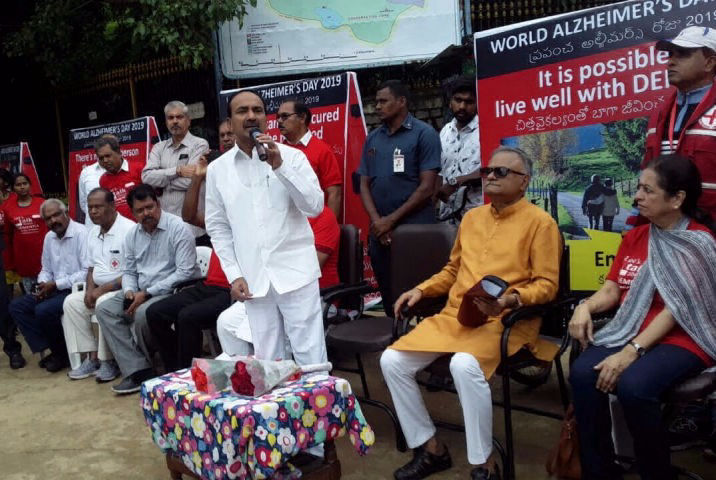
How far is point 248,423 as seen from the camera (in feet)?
9.75

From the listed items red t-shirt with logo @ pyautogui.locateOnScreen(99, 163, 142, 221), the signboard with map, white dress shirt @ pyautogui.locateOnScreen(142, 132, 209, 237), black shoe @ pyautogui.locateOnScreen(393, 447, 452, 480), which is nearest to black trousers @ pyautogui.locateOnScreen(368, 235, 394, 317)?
black shoe @ pyautogui.locateOnScreen(393, 447, 452, 480)

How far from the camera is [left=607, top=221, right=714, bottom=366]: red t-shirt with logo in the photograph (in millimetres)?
2936

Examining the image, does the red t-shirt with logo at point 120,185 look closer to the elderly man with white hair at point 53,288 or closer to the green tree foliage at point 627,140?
the elderly man with white hair at point 53,288

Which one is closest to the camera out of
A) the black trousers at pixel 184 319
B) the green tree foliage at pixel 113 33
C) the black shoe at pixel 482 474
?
the black shoe at pixel 482 474

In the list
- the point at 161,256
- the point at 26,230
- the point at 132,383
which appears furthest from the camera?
the point at 26,230

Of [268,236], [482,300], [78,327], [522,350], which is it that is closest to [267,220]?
[268,236]

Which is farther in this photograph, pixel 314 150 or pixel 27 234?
pixel 27 234

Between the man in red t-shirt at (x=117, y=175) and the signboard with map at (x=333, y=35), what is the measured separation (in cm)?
215

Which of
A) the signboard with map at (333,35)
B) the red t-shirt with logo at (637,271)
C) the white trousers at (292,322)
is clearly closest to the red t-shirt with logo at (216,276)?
the white trousers at (292,322)

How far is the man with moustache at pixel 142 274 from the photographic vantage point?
5477 millimetres

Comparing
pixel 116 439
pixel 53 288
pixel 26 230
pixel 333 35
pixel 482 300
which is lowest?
pixel 116 439

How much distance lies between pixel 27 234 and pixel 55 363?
177 cm

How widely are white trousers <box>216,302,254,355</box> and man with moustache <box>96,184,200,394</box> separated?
3.81ft

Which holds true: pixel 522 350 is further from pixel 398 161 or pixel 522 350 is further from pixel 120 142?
pixel 120 142
